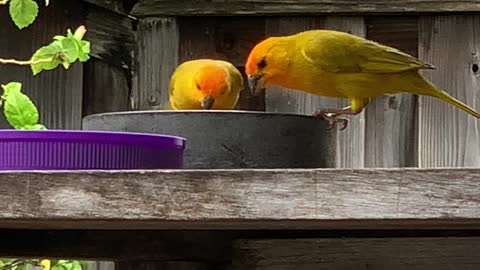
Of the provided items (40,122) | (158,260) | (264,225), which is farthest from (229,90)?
(264,225)

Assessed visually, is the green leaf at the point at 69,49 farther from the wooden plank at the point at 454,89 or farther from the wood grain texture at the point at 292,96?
the wooden plank at the point at 454,89

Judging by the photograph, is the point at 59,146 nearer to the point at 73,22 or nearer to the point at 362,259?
the point at 362,259

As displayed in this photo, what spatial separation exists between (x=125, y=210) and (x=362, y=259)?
440 millimetres

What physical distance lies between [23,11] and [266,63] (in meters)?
0.61

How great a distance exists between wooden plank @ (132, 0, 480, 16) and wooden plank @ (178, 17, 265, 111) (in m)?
0.03

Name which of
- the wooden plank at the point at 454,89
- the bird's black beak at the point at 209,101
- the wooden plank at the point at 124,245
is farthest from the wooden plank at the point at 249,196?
the bird's black beak at the point at 209,101

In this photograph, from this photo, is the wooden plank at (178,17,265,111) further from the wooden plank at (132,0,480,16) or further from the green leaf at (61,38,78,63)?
the green leaf at (61,38,78,63)

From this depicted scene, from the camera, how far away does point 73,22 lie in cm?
261

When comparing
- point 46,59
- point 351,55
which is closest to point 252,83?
point 351,55

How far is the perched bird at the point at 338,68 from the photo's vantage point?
102 inches

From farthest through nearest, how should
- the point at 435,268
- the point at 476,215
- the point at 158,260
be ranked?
the point at 158,260 → the point at 435,268 → the point at 476,215

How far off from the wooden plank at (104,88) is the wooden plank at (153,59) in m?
0.03

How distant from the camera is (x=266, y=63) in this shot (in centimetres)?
265

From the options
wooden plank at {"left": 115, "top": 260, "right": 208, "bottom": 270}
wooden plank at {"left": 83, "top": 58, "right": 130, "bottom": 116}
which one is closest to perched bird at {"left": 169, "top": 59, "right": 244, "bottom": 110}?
wooden plank at {"left": 83, "top": 58, "right": 130, "bottom": 116}
